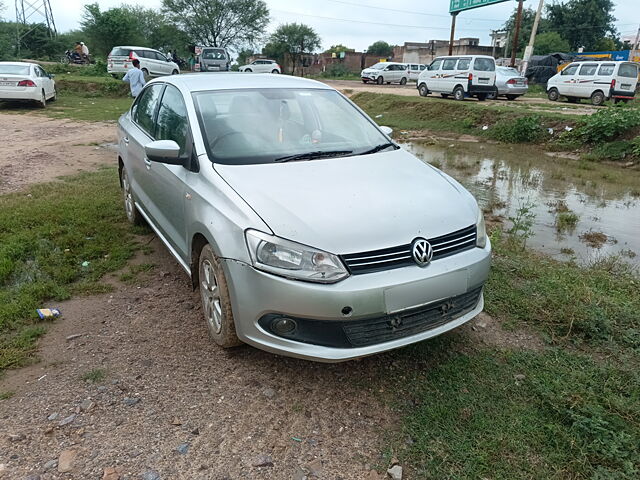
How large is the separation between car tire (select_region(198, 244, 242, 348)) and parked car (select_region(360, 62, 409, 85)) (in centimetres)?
3071

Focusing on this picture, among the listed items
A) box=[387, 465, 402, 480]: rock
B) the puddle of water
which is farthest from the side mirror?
the puddle of water

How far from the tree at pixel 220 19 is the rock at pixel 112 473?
54.2m

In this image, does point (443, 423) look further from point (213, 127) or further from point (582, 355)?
point (213, 127)

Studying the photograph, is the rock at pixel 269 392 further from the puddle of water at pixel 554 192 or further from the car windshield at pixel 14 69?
the car windshield at pixel 14 69

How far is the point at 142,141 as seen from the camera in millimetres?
4426

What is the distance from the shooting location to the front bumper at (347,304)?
2.46m

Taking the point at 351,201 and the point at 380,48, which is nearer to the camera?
the point at 351,201

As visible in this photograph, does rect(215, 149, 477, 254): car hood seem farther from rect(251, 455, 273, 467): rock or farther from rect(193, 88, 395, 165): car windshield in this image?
rect(251, 455, 273, 467): rock

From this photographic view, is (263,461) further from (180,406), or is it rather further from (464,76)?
(464,76)

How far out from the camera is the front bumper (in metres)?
2.46

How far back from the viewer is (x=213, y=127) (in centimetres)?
345

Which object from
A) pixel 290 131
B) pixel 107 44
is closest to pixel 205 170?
pixel 290 131

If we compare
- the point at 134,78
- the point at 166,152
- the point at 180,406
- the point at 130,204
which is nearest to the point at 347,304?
the point at 180,406

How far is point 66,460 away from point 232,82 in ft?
9.58
